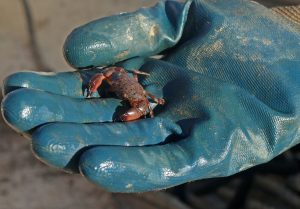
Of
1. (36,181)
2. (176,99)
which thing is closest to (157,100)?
(176,99)

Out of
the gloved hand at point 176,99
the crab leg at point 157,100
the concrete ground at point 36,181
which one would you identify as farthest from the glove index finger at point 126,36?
the concrete ground at point 36,181

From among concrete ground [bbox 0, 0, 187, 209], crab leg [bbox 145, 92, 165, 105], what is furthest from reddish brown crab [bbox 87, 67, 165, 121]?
concrete ground [bbox 0, 0, 187, 209]

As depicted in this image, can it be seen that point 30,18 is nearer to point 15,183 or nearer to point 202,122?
point 15,183

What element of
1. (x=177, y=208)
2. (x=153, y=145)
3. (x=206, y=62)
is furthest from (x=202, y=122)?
(x=177, y=208)

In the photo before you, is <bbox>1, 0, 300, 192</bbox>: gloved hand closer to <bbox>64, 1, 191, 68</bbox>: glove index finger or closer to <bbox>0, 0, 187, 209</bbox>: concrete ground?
<bbox>64, 1, 191, 68</bbox>: glove index finger

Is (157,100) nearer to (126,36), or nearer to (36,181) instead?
(126,36)
